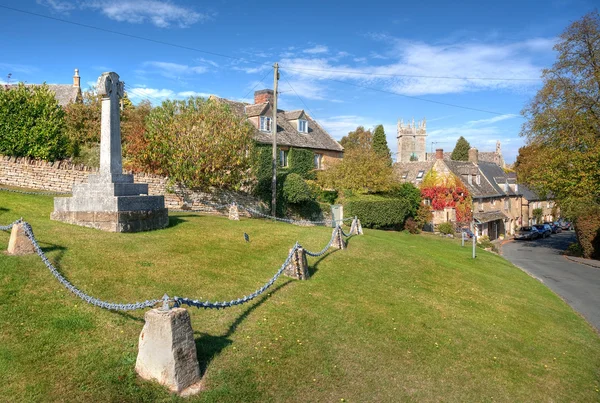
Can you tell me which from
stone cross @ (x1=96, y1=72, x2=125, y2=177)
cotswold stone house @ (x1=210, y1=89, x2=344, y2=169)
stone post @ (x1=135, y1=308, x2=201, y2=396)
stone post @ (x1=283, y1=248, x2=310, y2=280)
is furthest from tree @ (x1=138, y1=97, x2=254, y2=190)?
stone post @ (x1=135, y1=308, x2=201, y2=396)

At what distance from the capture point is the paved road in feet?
61.2

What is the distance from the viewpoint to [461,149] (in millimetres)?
A: 80125

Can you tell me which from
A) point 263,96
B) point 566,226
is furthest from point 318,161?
point 566,226

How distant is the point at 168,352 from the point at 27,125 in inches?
990

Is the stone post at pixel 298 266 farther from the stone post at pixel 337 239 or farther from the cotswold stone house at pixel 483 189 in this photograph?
the cotswold stone house at pixel 483 189

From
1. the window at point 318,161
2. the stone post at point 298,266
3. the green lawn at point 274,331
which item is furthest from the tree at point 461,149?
the stone post at point 298,266

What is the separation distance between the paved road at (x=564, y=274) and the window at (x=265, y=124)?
2352 cm

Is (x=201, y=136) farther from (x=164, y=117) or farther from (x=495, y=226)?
(x=495, y=226)

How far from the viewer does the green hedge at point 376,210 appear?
3588cm

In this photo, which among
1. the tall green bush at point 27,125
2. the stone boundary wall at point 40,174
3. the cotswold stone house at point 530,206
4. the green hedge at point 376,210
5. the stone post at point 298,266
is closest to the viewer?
the stone post at point 298,266

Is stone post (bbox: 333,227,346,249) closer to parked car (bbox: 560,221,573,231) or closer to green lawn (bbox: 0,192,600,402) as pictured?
green lawn (bbox: 0,192,600,402)

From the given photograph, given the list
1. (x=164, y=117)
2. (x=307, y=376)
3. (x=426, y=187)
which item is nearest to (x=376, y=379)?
(x=307, y=376)

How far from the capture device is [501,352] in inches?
401

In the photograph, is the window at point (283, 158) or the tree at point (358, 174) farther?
the window at point (283, 158)
